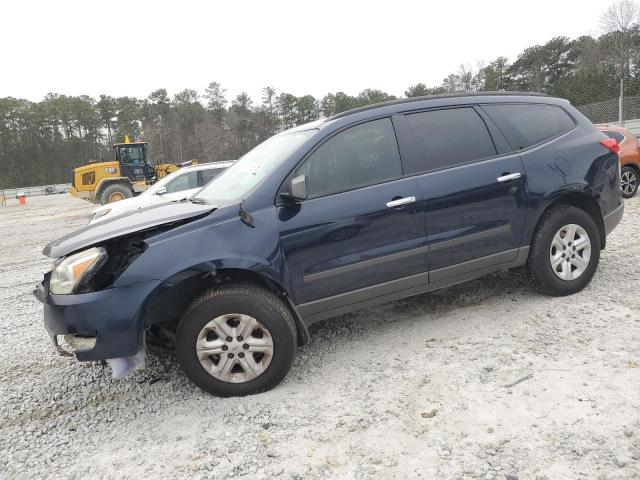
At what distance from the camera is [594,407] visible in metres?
2.44

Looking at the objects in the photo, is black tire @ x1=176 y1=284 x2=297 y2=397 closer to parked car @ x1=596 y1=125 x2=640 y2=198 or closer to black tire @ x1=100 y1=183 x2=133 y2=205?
parked car @ x1=596 y1=125 x2=640 y2=198

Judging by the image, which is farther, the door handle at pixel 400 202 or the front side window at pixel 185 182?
the front side window at pixel 185 182

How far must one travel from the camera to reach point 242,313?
284 centimetres

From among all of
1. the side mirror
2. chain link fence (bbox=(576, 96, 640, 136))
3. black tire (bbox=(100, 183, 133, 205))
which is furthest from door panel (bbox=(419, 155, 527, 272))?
black tire (bbox=(100, 183, 133, 205))

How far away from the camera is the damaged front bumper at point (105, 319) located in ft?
8.83

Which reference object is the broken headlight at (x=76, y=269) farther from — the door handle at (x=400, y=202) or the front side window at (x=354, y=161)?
the door handle at (x=400, y=202)

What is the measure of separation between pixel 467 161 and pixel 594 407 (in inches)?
74.9

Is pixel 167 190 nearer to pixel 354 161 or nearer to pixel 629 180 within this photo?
pixel 354 161

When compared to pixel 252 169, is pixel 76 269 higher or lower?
lower

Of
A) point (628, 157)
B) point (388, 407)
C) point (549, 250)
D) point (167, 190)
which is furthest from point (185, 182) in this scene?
point (628, 157)

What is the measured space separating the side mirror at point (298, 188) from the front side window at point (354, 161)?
6.4 inches

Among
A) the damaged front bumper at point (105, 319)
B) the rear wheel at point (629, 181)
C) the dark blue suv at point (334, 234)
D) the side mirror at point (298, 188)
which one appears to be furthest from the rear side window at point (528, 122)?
the rear wheel at point (629, 181)

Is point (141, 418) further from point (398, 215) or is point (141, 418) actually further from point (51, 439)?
point (398, 215)

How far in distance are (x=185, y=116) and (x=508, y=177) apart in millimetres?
75589
